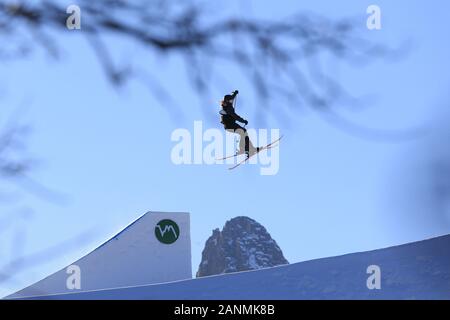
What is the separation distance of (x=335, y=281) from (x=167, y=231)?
21.2m

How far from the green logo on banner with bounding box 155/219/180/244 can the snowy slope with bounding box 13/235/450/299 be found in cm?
1497

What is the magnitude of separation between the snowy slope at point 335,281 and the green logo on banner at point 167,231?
15.0 meters

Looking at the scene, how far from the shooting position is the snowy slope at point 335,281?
142 ft

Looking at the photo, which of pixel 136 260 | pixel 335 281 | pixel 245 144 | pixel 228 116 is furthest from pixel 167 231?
pixel 228 116

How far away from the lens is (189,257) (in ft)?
209

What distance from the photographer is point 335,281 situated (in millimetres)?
45938

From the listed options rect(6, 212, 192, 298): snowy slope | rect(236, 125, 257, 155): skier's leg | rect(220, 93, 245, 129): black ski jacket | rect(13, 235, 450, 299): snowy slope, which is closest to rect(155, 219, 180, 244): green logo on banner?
rect(6, 212, 192, 298): snowy slope

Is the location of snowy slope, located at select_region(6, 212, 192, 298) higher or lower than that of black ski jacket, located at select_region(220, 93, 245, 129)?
higher

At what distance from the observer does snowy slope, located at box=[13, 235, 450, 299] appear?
142 feet

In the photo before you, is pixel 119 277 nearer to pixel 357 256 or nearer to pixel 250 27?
pixel 357 256

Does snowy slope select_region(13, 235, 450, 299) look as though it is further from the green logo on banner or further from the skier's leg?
the green logo on banner

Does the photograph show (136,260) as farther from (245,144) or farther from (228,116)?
(228,116)

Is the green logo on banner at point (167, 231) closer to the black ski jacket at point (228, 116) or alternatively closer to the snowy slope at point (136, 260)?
the snowy slope at point (136, 260)
